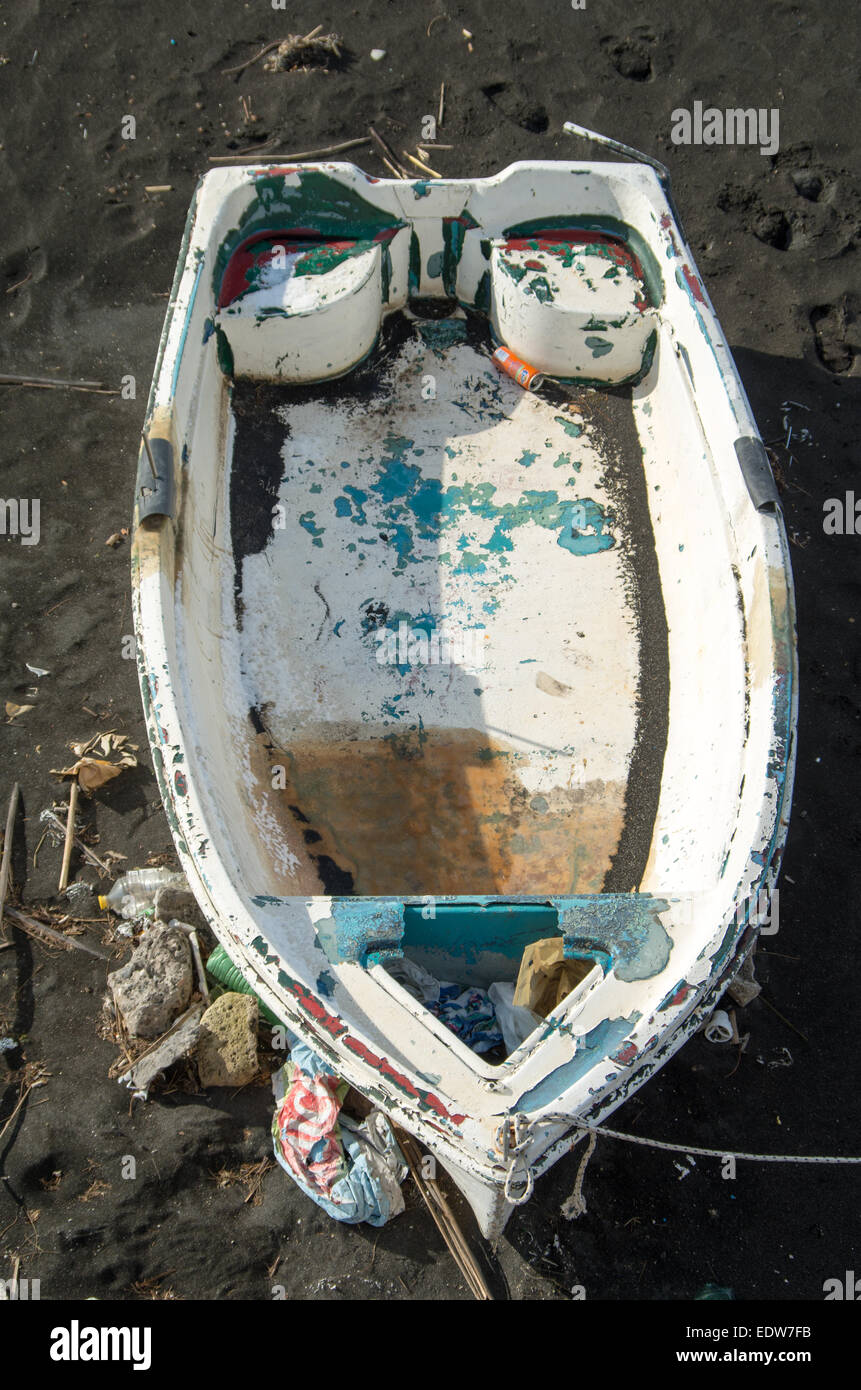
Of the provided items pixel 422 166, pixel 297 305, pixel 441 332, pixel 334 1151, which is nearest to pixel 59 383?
pixel 297 305

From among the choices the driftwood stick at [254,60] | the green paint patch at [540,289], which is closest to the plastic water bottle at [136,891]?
the green paint patch at [540,289]

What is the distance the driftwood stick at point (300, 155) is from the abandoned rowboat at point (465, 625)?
1769 mm

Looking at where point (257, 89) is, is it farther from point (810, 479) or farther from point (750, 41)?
point (810, 479)

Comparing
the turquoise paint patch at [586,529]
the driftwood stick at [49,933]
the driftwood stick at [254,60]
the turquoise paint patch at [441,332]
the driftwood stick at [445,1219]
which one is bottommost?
the driftwood stick at [445,1219]

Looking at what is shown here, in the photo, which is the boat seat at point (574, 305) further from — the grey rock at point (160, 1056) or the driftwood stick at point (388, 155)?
the grey rock at point (160, 1056)

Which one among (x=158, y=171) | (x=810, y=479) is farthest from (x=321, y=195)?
(x=810, y=479)

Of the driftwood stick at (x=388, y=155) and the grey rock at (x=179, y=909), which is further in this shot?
the driftwood stick at (x=388, y=155)

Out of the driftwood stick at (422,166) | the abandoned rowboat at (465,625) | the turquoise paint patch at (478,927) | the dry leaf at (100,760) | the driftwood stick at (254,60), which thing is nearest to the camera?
the abandoned rowboat at (465,625)

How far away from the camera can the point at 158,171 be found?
6004 mm

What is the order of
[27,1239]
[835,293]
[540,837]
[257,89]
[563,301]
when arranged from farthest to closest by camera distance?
[257,89]
[835,293]
[563,301]
[540,837]
[27,1239]

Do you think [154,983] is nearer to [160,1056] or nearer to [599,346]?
[160,1056]

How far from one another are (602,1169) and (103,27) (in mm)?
7216

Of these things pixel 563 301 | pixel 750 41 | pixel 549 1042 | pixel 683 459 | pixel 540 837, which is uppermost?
pixel 750 41

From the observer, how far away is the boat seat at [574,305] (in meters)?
4.44
